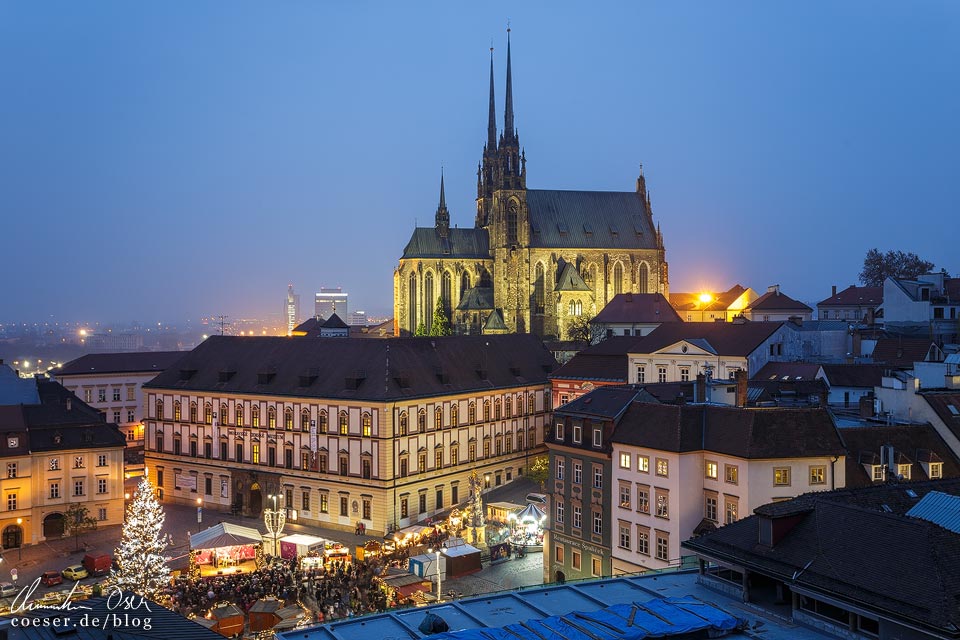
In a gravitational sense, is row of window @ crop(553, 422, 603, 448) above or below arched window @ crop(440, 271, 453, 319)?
below

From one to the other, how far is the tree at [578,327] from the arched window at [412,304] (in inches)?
993

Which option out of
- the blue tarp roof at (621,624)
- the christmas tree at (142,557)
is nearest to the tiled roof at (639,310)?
the christmas tree at (142,557)

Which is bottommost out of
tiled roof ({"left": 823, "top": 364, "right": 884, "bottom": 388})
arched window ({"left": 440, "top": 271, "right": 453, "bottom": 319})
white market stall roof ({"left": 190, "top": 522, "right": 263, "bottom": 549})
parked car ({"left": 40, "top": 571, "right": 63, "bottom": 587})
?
parked car ({"left": 40, "top": 571, "right": 63, "bottom": 587})

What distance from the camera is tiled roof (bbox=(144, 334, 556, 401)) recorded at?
69875 millimetres

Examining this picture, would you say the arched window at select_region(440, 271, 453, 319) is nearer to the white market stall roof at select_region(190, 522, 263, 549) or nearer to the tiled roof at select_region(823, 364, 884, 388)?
the tiled roof at select_region(823, 364, 884, 388)

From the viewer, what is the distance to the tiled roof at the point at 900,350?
72.4 m

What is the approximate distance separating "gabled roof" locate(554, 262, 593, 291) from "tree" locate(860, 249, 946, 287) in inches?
1778

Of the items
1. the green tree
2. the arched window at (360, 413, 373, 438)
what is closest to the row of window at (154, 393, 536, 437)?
the arched window at (360, 413, 373, 438)

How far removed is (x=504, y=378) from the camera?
80.6 metres

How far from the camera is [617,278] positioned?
505 feet

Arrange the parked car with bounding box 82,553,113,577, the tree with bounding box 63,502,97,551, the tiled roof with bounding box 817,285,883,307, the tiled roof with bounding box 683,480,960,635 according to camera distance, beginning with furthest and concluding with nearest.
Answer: the tiled roof with bounding box 817,285,883,307 < the tree with bounding box 63,502,97,551 < the parked car with bounding box 82,553,113,577 < the tiled roof with bounding box 683,480,960,635

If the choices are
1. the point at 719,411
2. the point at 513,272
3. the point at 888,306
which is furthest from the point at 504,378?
the point at 513,272

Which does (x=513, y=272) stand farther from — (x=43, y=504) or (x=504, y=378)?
(x=43, y=504)

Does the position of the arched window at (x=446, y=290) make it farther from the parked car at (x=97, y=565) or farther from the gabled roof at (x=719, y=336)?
the parked car at (x=97, y=565)
